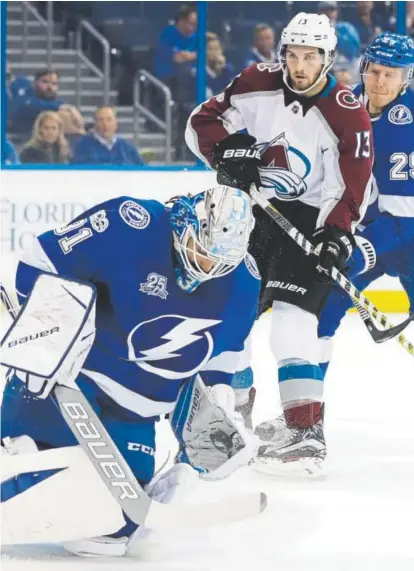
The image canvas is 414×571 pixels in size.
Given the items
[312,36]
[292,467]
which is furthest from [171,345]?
[312,36]

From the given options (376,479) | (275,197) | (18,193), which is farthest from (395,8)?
(376,479)

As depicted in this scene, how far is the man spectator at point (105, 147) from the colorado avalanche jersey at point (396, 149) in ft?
8.13

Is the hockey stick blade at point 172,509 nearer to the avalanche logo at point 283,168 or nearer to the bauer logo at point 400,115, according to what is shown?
the avalanche logo at point 283,168

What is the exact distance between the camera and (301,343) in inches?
122

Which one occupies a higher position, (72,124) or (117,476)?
(72,124)

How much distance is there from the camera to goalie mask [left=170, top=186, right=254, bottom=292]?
2.13 meters

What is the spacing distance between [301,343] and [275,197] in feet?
1.29

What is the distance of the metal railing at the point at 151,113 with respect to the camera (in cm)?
583

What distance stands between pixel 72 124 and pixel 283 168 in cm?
275

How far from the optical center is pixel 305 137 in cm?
315

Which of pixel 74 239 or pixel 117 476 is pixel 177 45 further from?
pixel 117 476

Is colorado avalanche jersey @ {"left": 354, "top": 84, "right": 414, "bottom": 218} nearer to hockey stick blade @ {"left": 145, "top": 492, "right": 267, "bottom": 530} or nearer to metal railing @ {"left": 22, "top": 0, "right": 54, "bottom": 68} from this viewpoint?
hockey stick blade @ {"left": 145, "top": 492, "right": 267, "bottom": 530}

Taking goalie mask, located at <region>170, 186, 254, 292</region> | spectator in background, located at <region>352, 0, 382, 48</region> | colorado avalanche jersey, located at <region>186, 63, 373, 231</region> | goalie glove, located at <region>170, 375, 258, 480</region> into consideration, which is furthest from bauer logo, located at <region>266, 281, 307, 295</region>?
spectator in background, located at <region>352, 0, 382, 48</region>

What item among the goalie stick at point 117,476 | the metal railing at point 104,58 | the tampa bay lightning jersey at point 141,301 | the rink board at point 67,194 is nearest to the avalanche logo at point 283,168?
the tampa bay lightning jersey at point 141,301
